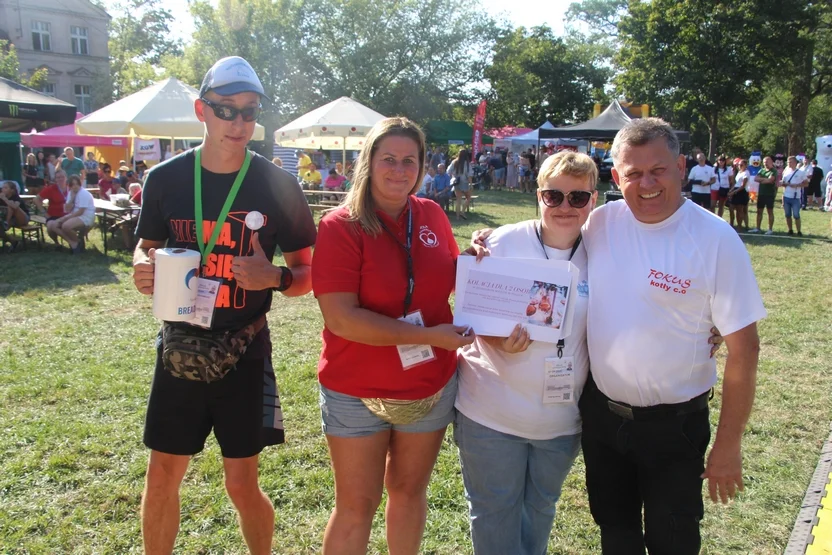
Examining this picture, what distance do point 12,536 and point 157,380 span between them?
146cm

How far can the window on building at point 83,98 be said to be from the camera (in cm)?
5569

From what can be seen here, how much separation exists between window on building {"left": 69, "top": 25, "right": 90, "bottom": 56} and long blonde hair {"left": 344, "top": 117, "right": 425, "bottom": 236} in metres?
63.4

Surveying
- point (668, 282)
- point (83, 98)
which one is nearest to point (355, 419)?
point (668, 282)

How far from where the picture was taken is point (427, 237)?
8.02 ft

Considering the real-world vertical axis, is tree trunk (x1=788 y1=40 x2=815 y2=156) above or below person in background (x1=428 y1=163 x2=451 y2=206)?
above

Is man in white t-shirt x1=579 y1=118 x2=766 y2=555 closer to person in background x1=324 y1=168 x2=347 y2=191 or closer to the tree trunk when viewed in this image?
person in background x1=324 y1=168 x2=347 y2=191

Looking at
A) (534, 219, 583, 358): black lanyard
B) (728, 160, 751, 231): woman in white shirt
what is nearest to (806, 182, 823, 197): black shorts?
(728, 160, 751, 231): woman in white shirt

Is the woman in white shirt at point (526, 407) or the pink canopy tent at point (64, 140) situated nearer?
the woman in white shirt at point (526, 407)

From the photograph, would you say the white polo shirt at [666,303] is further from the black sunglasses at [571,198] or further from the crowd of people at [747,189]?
the crowd of people at [747,189]

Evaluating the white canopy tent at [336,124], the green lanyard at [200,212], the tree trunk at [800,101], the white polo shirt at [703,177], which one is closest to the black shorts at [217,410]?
the green lanyard at [200,212]

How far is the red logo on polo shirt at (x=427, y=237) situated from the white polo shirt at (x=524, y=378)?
0.78 ft

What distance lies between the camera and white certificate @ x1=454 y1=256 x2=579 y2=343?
2283mm

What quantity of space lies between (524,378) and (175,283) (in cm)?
135

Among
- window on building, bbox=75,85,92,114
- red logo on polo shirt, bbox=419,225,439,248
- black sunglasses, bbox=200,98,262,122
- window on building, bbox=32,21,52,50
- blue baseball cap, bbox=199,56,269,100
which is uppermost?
window on building, bbox=32,21,52,50
